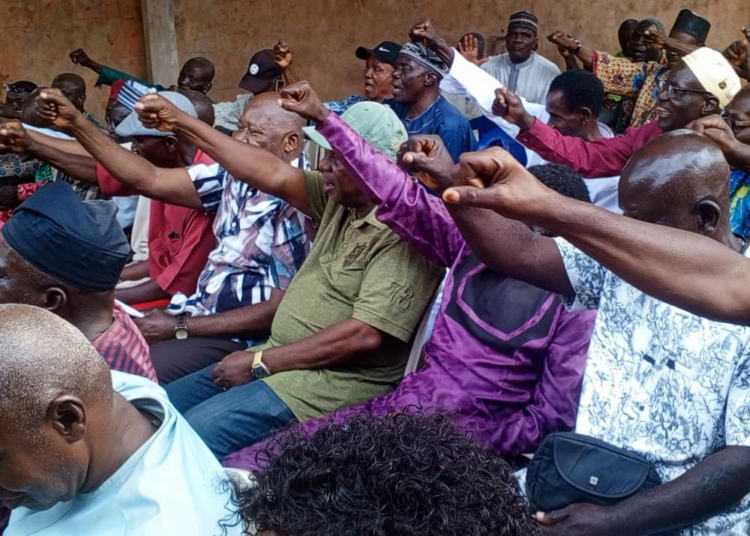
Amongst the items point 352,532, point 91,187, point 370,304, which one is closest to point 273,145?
point 370,304

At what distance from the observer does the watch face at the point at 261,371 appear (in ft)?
9.27

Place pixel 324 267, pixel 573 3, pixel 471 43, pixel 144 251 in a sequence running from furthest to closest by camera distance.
Result: pixel 573 3 < pixel 471 43 < pixel 144 251 < pixel 324 267

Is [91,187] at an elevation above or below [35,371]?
below

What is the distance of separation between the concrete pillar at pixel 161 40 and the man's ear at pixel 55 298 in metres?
6.23

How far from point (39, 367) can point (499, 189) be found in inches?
31.4

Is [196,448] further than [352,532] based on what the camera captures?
Yes

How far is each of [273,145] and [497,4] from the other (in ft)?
16.7

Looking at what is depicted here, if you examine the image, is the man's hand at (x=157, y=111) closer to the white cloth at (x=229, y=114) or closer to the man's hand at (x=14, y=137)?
the man's hand at (x=14, y=137)

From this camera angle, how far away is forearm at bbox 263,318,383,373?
2.68 metres

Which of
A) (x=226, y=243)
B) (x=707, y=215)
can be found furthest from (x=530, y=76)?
(x=707, y=215)

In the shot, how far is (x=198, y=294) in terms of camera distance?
3.41 meters

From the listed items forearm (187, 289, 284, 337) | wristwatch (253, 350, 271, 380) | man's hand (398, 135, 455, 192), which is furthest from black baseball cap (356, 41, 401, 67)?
man's hand (398, 135, 455, 192)

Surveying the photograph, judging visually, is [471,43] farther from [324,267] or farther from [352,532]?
[352,532]

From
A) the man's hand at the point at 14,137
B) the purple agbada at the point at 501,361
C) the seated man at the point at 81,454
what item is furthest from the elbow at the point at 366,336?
the man's hand at the point at 14,137
